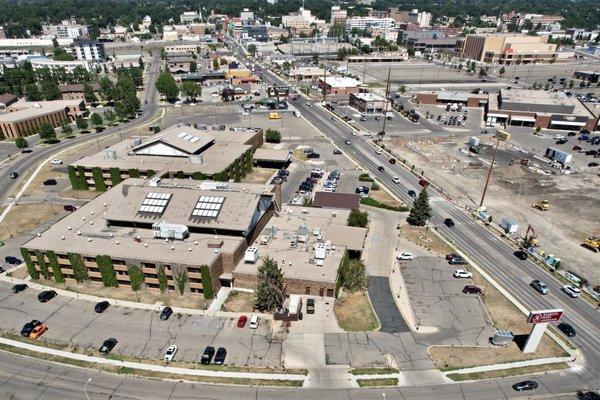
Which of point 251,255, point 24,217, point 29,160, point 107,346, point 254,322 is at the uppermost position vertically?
point 251,255

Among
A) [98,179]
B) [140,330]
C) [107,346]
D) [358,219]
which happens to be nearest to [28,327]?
[107,346]

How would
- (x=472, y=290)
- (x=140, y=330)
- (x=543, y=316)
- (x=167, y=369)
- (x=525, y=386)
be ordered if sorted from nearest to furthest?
(x=525, y=386), (x=167, y=369), (x=543, y=316), (x=140, y=330), (x=472, y=290)

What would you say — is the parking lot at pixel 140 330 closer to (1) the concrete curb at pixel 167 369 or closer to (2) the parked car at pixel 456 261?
(1) the concrete curb at pixel 167 369

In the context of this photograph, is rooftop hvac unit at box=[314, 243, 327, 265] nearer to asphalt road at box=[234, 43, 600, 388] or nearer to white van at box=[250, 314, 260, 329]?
white van at box=[250, 314, 260, 329]

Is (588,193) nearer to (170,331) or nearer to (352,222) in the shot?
(352,222)

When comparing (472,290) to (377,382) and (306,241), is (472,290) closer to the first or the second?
(377,382)

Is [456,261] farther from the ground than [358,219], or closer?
closer

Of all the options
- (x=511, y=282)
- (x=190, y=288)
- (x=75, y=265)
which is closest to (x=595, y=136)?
(x=511, y=282)

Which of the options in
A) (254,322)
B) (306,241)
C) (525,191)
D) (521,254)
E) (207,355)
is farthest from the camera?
(525,191)
